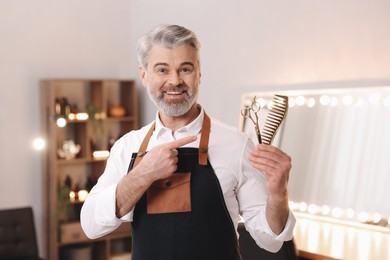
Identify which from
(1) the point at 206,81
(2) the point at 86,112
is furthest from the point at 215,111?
(2) the point at 86,112

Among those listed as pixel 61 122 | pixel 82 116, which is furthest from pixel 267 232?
pixel 82 116

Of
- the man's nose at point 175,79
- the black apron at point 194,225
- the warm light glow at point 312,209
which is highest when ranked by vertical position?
the man's nose at point 175,79

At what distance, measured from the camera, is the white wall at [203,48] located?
3.64 m

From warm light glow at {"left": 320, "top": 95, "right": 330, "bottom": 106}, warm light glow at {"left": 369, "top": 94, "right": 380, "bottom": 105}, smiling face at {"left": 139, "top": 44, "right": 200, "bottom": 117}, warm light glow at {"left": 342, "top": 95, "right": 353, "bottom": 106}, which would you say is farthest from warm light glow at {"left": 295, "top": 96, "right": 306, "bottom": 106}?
smiling face at {"left": 139, "top": 44, "right": 200, "bottom": 117}

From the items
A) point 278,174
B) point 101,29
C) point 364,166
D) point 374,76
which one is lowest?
point 364,166

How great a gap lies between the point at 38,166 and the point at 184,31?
144 inches

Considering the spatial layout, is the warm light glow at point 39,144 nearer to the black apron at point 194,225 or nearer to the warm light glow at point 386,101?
the warm light glow at point 386,101

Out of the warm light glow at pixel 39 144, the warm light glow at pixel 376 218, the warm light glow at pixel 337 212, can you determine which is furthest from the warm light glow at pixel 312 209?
the warm light glow at pixel 39 144

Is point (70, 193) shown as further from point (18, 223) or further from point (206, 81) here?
point (206, 81)

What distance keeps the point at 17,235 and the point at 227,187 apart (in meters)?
3.24

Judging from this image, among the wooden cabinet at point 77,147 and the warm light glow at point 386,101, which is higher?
the warm light glow at point 386,101

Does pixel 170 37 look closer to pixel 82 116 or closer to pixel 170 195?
pixel 170 195

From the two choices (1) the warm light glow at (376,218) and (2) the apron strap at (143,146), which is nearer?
(2) the apron strap at (143,146)

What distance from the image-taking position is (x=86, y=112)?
5281 millimetres
